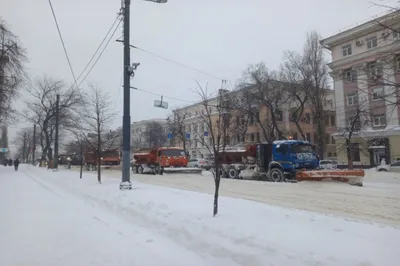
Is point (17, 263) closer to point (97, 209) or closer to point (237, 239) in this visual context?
point (237, 239)

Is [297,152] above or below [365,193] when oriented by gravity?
above

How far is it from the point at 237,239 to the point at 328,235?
1561 mm

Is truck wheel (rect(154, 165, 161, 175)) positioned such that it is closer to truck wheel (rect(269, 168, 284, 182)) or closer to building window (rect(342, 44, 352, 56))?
truck wheel (rect(269, 168, 284, 182))

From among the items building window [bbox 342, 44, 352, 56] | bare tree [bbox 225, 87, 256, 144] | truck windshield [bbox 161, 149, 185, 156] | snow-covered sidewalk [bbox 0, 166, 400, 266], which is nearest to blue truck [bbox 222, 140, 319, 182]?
truck windshield [bbox 161, 149, 185, 156]

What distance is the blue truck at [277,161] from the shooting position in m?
22.3

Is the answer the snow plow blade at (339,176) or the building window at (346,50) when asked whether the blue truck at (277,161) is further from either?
the building window at (346,50)

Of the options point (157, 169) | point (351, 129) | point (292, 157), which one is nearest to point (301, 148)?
point (292, 157)

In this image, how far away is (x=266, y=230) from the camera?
6516 mm

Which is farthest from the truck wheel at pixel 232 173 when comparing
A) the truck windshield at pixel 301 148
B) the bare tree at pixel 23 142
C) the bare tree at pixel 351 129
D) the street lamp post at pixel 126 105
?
the bare tree at pixel 23 142

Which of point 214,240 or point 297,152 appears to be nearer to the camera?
point 214,240

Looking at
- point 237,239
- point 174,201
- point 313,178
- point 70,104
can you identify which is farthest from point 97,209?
point 70,104

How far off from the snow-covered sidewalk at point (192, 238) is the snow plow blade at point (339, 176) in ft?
36.1

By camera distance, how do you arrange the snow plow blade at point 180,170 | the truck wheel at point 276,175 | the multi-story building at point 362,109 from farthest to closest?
the multi-story building at point 362,109, the snow plow blade at point 180,170, the truck wheel at point 276,175

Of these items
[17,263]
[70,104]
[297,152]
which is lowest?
[17,263]
